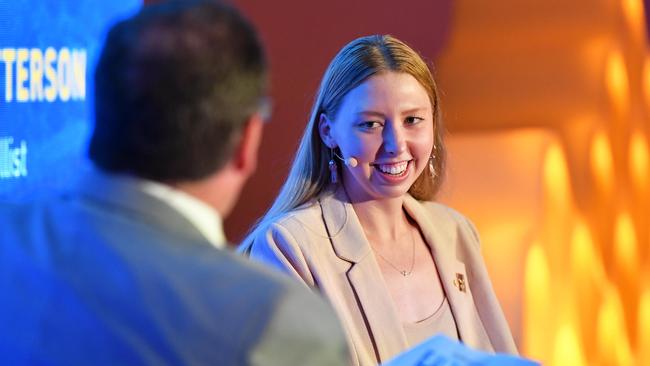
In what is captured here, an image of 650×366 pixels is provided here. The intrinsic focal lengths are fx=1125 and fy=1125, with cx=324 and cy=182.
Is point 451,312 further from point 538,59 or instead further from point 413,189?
point 538,59

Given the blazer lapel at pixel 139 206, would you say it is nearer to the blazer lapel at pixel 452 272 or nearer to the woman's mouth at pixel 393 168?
the woman's mouth at pixel 393 168

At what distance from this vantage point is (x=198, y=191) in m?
1.12

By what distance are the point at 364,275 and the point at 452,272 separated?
0.25 meters

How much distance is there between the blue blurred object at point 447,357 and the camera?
1.46 metres

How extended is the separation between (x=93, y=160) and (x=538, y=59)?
298cm

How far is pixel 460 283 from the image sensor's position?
8.31 feet

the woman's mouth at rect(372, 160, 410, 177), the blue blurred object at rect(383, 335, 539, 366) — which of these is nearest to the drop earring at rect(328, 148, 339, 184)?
the woman's mouth at rect(372, 160, 410, 177)

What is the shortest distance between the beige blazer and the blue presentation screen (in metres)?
0.49

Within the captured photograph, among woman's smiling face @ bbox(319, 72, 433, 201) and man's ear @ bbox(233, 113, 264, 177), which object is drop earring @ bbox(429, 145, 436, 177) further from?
man's ear @ bbox(233, 113, 264, 177)

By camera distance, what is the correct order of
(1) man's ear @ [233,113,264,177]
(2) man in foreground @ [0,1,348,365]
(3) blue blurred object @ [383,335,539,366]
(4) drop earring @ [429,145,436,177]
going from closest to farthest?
(2) man in foreground @ [0,1,348,365]
(1) man's ear @ [233,113,264,177]
(3) blue blurred object @ [383,335,539,366]
(4) drop earring @ [429,145,436,177]

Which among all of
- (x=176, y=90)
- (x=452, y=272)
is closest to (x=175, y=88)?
(x=176, y=90)

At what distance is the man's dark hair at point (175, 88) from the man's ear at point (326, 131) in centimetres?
135

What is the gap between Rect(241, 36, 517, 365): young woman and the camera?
2.35m

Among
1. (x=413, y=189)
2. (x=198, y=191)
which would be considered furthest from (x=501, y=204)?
(x=198, y=191)
